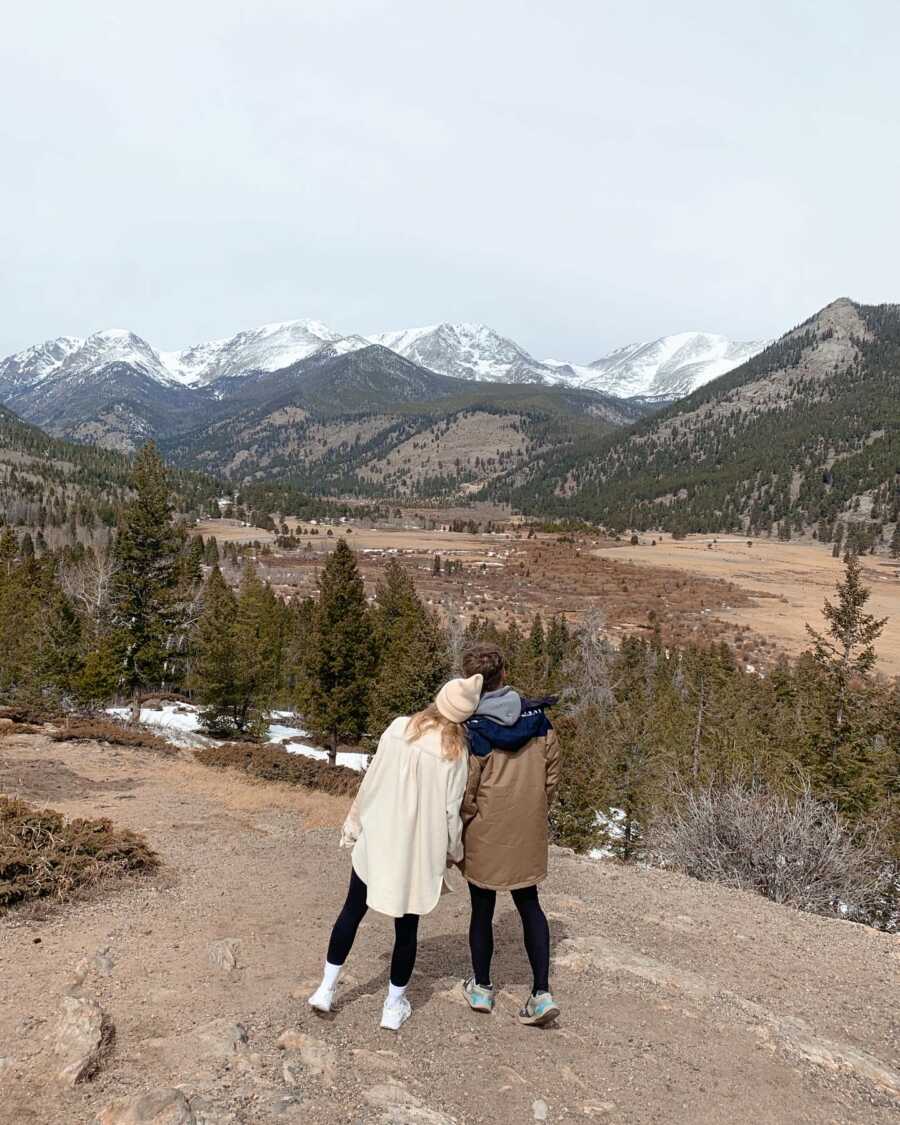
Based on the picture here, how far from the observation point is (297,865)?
8.88 meters

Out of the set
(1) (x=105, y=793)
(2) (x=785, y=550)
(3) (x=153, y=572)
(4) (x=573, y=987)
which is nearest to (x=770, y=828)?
(4) (x=573, y=987)

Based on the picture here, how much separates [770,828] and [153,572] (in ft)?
80.6

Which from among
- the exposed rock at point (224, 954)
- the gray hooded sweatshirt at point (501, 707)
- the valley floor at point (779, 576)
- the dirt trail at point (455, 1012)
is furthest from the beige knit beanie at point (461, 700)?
the valley floor at point (779, 576)

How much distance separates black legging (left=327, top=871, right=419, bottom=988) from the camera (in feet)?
14.1

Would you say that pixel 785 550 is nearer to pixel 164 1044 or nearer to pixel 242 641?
pixel 242 641

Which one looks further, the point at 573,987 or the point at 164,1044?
the point at 573,987

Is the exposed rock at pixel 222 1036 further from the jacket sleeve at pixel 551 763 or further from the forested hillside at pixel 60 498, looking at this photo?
the forested hillside at pixel 60 498

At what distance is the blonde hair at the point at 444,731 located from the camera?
4082mm

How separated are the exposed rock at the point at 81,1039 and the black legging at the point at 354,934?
141 cm

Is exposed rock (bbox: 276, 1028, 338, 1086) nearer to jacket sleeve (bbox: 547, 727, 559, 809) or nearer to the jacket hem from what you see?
the jacket hem

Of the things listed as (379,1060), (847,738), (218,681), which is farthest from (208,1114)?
(218,681)

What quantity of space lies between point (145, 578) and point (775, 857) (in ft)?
80.6

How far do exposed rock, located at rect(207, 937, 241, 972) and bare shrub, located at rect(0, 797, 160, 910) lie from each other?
78.4 inches

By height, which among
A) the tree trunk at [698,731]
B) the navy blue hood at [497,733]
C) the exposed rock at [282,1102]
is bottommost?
the tree trunk at [698,731]
